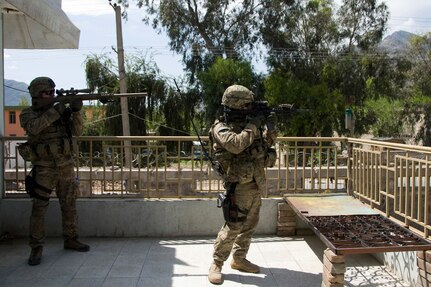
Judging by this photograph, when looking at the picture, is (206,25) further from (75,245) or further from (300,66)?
(75,245)

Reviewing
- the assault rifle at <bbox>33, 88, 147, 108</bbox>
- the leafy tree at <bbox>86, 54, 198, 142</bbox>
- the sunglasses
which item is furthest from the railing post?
the leafy tree at <bbox>86, 54, 198, 142</bbox>

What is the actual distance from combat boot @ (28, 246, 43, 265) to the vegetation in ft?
48.3

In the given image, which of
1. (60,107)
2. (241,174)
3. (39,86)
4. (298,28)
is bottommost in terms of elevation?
(241,174)

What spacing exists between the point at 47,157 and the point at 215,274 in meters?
2.06

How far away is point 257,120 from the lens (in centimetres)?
354

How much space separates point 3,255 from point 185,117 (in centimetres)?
1480

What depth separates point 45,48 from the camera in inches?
239

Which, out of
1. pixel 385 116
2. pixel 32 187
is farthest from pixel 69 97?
pixel 385 116

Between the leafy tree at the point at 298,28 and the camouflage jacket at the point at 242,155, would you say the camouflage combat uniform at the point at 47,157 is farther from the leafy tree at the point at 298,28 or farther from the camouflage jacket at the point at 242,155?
the leafy tree at the point at 298,28

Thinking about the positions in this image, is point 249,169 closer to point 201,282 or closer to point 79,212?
point 201,282

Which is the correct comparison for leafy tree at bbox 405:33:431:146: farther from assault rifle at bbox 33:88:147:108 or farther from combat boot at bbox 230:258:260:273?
assault rifle at bbox 33:88:147:108

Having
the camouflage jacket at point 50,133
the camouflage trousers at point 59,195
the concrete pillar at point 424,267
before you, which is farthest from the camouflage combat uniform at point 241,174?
the camouflage trousers at point 59,195

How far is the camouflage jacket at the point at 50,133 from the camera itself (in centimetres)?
397

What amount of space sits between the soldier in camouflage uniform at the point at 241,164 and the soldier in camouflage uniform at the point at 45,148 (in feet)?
5.12
